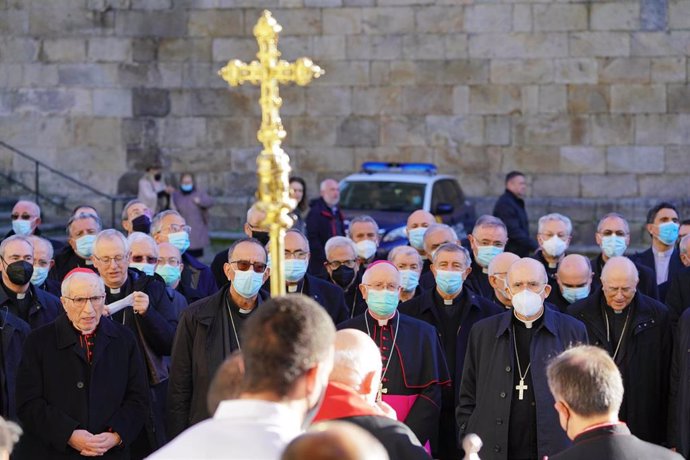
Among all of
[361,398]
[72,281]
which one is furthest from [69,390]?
[361,398]

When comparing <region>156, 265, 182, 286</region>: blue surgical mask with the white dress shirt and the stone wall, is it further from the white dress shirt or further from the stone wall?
the stone wall

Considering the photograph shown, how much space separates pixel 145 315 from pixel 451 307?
2057 millimetres

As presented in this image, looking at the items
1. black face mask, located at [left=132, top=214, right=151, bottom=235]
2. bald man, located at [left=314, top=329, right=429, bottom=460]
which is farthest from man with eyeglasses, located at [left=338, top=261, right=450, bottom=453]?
black face mask, located at [left=132, top=214, right=151, bottom=235]

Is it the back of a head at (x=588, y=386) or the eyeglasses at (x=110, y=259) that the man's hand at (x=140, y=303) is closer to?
the eyeglasses at (x=110, y=259)

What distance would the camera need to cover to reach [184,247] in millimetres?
11375

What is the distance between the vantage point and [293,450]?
11.8 ft

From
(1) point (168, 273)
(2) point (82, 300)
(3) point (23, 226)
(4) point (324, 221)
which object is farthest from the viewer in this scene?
(4) point (324, 221)

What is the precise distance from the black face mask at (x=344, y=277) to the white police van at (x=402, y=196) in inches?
259

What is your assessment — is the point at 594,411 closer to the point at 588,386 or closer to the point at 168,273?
the point at 588,386

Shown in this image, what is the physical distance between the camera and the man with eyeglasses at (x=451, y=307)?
9125 millimetres

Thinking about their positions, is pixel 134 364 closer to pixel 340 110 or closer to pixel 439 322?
pixel 439 322

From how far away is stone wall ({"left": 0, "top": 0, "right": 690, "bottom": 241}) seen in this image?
19.9m

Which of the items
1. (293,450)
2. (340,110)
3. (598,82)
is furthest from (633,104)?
(293,450)

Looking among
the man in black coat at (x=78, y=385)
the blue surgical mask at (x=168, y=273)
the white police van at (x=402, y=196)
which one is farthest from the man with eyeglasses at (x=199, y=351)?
the white police van at (x=402, y=196)
